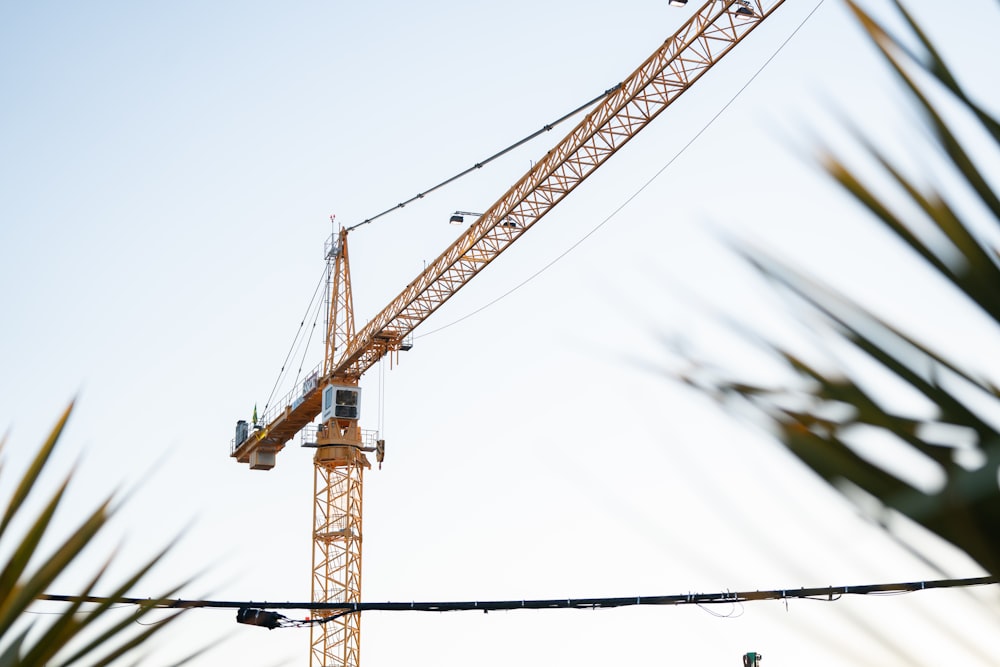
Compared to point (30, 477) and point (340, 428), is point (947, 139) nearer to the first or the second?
point (30, 477)

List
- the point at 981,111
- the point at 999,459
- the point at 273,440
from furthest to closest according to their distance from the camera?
the point at 273,440 < the point at 981,111 < the point at 999,459

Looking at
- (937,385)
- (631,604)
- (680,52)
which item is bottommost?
(937,385)

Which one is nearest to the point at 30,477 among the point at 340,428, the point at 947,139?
the point at 947,139

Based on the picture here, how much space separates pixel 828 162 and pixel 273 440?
6176cm

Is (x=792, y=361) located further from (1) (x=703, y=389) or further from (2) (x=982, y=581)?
(2) (x=982, y=581)

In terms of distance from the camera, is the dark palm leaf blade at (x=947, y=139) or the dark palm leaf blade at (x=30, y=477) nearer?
the dark palm leaf blade at (x=947, y=139)

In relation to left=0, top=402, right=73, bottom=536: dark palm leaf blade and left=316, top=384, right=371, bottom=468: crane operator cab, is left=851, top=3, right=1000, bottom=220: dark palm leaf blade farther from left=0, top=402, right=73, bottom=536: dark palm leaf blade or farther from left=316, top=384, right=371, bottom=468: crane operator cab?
left=316, top=384, right=371, bottom=468: crane operator cab

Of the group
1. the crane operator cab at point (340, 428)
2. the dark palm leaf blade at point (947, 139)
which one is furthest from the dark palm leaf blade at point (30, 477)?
the crane operator cab at point (340, 428)

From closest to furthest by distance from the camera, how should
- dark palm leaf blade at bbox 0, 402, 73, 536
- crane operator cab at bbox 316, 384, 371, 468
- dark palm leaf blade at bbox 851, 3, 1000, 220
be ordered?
dark palm leaf blade at bbox 851, 3, 1000, 220 → dark palm leaf blade at bbox 0, 402, 73, 536 → crane operator cab at bbox 316, 384, 371, 468

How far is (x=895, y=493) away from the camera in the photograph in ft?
3.53

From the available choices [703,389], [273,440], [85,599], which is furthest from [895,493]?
[273,440]

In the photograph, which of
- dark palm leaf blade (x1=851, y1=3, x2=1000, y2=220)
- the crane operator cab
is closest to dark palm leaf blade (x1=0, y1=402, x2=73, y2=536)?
dark palm leaf blade (x1=851, y1=3, x2=1000, y2=220)

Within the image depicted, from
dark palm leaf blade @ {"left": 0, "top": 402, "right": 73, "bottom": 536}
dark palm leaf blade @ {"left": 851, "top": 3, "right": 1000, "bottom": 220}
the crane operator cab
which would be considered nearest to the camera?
dark palm leaf blade @ {"left": 851, "top": 3, "right": 1000, "bottom": 220}

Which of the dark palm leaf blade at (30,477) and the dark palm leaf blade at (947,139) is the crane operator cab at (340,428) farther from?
the dark palm leaf blade at (947,139)
